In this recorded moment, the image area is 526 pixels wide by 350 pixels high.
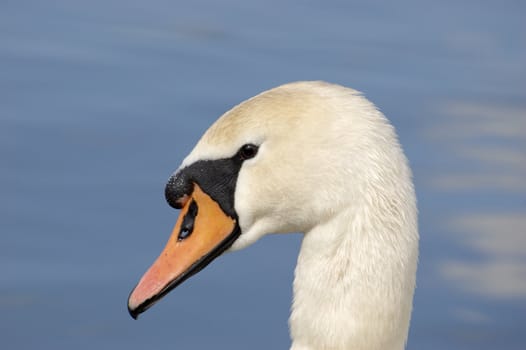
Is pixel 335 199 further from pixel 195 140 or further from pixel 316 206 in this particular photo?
pixel 195 140

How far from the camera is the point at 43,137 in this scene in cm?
869

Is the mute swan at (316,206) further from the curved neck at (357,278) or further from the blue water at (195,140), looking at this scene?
the blue water at (195,140)

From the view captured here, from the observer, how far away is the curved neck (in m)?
4.88

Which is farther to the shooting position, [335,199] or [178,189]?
[178,189]

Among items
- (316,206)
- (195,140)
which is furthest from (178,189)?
(195,140)

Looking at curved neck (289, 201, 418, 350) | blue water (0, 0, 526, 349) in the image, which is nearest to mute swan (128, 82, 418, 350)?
curved neck (289, 201, 418, 350)

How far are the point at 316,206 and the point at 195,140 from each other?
373 cm

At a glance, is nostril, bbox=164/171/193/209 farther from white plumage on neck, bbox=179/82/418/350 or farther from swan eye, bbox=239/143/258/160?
swan eye, bbox=239/143/258/160

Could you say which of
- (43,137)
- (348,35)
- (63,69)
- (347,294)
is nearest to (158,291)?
(347,294)

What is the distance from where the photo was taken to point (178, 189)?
5.10 meters

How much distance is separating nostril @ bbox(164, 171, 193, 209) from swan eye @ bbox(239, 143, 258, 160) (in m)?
0.20

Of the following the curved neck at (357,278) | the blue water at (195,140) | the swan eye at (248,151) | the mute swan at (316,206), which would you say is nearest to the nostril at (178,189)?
the mute swan at (316,206)

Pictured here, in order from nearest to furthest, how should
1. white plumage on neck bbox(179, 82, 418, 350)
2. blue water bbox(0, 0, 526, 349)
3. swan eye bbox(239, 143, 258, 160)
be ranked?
white plumage on neck bbox(179, 82, 418, 350)
swan eye bbox(239, 143, 258, 160)
blue water bbox(0, 0, 526, 349)

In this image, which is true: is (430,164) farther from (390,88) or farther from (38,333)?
(38,333)
